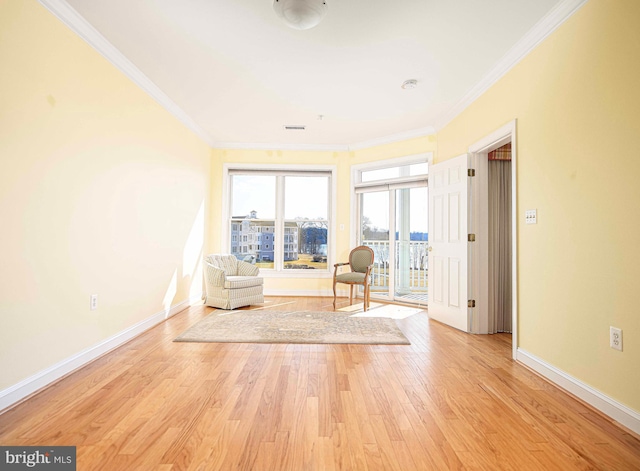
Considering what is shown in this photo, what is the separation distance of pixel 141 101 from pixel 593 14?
154 inches

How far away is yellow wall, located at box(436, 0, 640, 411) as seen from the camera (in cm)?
182

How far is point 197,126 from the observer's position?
192 inches

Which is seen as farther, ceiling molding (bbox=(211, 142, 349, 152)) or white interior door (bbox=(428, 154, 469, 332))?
ceiling molding (bbox=(211, 142, 349, 152))

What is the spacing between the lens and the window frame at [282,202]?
5.75 meters

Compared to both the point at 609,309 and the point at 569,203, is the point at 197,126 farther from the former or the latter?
the point at 609,309

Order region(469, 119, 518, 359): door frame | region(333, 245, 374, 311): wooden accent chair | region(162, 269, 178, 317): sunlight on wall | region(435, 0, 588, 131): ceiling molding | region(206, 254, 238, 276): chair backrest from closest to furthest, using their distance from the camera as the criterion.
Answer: region(435, 0, 588, 131): ceiling molding, region(469, 119, 518, 359): door frame, region(162, 269, 178, 317): sunlight on wall, region(333, 245, 374, 311): wooden accent chair, region(206, 254, 238, 276): chair backrest

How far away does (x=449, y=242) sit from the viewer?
156 inches

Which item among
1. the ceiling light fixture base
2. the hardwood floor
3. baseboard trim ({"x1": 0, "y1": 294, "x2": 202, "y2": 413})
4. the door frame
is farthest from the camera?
the door frame

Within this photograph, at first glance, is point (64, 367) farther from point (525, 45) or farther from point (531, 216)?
point (525, 45)

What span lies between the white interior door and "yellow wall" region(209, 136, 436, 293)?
1708 millimetres

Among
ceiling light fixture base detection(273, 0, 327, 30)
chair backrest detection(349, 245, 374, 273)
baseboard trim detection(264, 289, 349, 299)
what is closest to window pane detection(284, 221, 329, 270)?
baseboard trim detection(264, 289, 349, 299)

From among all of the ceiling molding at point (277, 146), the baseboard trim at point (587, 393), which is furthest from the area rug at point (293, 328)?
the ceiling molding at point (277, 146)

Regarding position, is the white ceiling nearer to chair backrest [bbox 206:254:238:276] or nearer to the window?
the window

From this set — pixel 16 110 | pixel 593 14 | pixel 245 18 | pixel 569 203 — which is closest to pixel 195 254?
pixel 16 110
